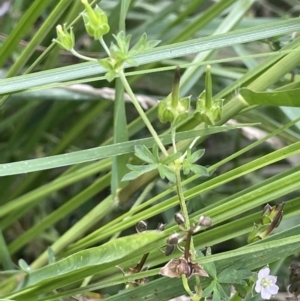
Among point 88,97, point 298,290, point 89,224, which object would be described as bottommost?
point 298,290

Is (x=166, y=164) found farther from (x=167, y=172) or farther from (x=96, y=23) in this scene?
(x=96, y=23)

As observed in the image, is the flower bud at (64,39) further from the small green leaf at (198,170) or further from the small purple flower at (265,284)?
the small purple flower at (265,284)

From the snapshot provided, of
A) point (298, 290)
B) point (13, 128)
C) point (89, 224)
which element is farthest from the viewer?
point (13, 128)

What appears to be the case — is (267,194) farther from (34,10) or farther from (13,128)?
(13,128)

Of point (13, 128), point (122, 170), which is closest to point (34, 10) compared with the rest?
point (122, 170)

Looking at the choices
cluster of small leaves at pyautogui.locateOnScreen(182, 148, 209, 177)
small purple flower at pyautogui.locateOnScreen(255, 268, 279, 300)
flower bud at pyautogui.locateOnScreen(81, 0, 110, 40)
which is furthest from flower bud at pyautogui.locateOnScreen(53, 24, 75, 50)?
small purple flower at pyautogui.locateOnScreen(255, 268, 279, 300)

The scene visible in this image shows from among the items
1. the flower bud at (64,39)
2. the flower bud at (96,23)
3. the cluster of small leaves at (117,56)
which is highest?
the flower bud at (64,39)

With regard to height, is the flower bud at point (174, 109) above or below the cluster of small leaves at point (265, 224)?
above

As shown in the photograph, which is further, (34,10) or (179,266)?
(34,10)

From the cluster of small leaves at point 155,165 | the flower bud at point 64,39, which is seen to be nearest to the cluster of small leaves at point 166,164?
the cluster of small leaves at point 155,165
